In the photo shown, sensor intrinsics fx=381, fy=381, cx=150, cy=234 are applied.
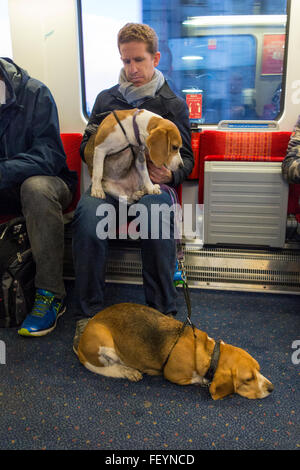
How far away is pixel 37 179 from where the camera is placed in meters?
2.35

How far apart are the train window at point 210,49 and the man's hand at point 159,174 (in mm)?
1099

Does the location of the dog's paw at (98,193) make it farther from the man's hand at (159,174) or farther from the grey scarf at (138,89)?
the grey scarf at (138,89)

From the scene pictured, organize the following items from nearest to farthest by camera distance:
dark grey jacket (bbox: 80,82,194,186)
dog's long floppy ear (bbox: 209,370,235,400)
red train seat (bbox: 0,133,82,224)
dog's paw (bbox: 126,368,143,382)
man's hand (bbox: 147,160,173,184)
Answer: dog's long floppy ear (bbox: 209,370,235,400)
dog's paw (bbox: 126,368,143,382)
man's hand (bbox: 147,160,173,184)
dark grey jacket (bbox: 80,82,194,186)
red train seat (bbox: 0,133,82,224)

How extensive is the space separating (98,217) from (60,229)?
12.7 inches

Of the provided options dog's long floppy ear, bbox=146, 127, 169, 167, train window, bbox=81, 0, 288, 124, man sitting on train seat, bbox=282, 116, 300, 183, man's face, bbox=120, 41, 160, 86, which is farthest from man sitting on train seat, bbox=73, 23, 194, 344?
train window, bbox=81, 0, 288, 124

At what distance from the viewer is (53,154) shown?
2.50 m

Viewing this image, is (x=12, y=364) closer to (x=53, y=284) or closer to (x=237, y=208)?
(x=53, y=284)

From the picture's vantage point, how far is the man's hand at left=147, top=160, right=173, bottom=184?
2324 millimetres

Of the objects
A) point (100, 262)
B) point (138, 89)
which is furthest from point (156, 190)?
point (138, 89)

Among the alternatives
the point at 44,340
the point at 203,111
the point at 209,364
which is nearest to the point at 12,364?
the point at 44,340

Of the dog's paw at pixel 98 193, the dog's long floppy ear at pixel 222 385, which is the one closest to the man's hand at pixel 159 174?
the dog's paw at pixel 98 193

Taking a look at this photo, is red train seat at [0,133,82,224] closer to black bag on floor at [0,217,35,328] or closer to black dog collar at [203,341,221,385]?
black bag on floor at [0,217,35,328]

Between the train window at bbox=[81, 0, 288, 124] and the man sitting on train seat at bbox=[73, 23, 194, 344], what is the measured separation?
77 cm

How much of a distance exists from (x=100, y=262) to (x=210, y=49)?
207 cm
